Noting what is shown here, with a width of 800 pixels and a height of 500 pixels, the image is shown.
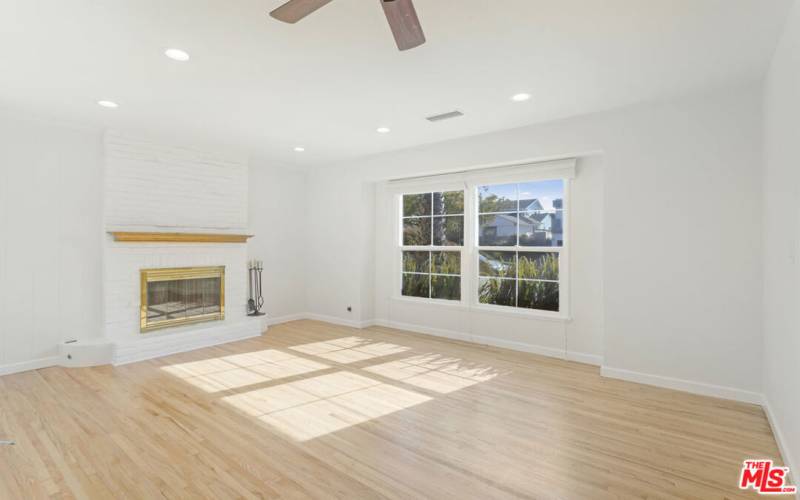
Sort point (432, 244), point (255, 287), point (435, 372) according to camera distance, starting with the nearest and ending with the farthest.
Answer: point (435, 372) < point (432, 244) < point (255, 287)

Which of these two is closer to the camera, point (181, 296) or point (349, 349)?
point (349, 349)

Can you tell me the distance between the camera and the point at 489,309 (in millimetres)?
5289

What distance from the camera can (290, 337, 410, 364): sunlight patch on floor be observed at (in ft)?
15.4

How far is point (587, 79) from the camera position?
129 inches

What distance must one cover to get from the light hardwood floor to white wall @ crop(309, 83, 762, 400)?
1.08ft

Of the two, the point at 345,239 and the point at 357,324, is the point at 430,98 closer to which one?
the point at 345,239

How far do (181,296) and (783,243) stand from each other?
19.5 feet

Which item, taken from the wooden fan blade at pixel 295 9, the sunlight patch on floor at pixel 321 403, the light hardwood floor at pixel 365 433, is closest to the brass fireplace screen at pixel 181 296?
the light hardwood floor at pixel 365 433

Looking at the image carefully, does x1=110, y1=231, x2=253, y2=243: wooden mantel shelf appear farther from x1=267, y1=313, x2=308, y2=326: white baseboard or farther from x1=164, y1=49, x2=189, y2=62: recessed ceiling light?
x1=164, y1=49, x2=189, y2=62: recessed ceiling light

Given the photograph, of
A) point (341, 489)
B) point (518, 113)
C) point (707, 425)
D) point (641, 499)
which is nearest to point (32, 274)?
point (341, 489)

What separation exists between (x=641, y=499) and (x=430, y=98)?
326cm

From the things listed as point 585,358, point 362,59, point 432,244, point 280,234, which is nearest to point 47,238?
point 280,234

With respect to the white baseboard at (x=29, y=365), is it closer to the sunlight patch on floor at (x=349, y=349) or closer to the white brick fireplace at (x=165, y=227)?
the white brick fireplace at (x=165, y=227)

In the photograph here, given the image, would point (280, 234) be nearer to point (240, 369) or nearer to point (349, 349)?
point (349, 349)
